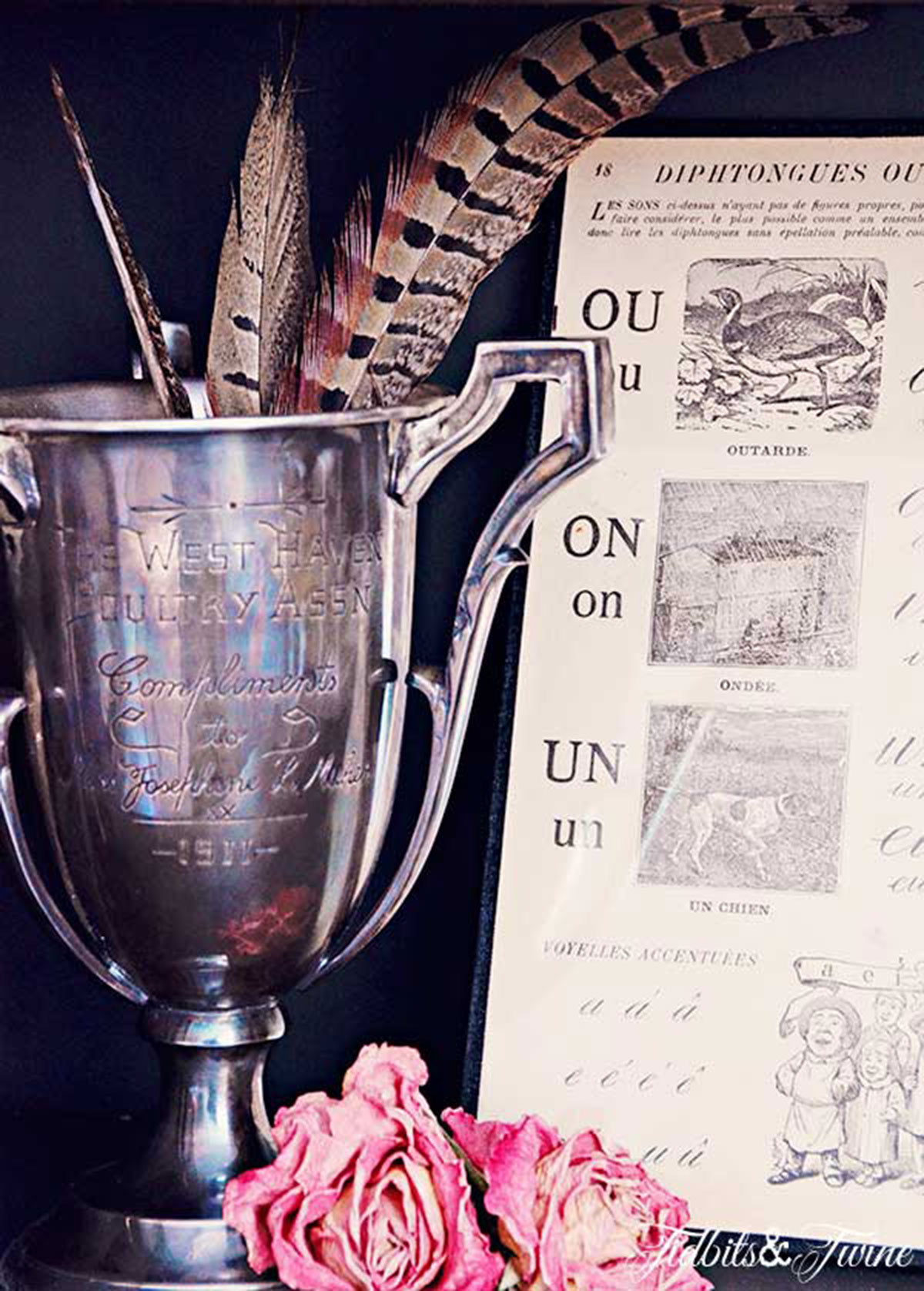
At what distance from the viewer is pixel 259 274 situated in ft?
2.46

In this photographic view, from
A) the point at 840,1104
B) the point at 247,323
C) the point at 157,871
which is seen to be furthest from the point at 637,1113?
the point at 247,323

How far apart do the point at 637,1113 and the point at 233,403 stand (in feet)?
1.07

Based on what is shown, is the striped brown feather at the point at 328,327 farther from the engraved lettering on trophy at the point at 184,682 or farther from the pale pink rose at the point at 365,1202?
the pale pink rose at the point at 365,1202

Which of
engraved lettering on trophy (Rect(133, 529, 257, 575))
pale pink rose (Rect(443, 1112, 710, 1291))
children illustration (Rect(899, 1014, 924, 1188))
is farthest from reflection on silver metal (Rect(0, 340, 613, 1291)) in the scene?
children illustration (Rect(899, 1014, 924, 1188))

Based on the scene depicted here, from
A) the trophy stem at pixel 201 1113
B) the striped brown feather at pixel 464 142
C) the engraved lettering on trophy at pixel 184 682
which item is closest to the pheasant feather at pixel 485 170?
the striped brown feather at pixel 464 142

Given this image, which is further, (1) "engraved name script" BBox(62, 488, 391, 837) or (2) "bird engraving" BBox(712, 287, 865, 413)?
(2) "bird engraving" BBox(712, 287, 865, 413)

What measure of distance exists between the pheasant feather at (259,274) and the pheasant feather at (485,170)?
0.03 meters

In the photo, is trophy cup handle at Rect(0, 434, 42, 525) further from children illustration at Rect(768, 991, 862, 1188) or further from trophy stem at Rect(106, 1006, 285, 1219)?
children illustration at Rect(768, 991, 862, 1188)

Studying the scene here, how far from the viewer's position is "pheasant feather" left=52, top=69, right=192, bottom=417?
2.36 ft

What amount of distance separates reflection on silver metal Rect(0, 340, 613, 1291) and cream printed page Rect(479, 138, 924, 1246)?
89 millimetres

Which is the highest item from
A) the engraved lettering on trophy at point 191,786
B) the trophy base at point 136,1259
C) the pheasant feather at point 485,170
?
the pheasant feather at point 485,170

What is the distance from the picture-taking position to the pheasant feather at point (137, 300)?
0.72 meters

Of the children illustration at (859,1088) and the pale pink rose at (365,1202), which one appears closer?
the pale pink rose at (365,1202)

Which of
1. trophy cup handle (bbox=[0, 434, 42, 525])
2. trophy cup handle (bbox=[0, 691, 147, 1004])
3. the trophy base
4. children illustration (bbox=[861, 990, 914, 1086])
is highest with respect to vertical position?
trophy cup handle (bbox=[0, 434, 42, 525])
